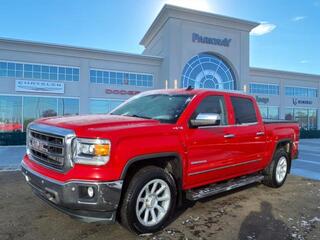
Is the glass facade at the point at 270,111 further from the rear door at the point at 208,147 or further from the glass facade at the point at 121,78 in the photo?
the rear door at the point at 208,147

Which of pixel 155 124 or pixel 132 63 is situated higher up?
pixel 132 63

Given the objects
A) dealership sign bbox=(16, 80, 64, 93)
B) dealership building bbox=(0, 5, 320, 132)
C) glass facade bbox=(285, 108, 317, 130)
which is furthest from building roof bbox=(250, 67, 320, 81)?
dealership sign bbox=(16, 80, 64, 93)

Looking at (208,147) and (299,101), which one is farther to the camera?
(299,101)

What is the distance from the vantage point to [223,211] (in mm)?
4645

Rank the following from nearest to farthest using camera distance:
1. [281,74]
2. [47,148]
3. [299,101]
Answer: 1. [47,148]
2. [281,74]
3. [299,101]

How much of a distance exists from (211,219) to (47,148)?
264cm

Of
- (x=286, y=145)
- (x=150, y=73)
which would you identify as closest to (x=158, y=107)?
(x=286, y=145)

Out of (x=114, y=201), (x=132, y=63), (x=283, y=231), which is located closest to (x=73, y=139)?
(x=114, y=201)

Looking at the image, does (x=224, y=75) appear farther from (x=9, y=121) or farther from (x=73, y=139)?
(x=73, y=139)

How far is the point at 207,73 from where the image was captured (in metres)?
30.6

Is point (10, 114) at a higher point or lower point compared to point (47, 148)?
higher

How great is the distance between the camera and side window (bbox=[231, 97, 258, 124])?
17.0ft

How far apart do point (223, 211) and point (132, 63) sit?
24.1m

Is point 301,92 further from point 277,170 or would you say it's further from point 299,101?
point 277,170
